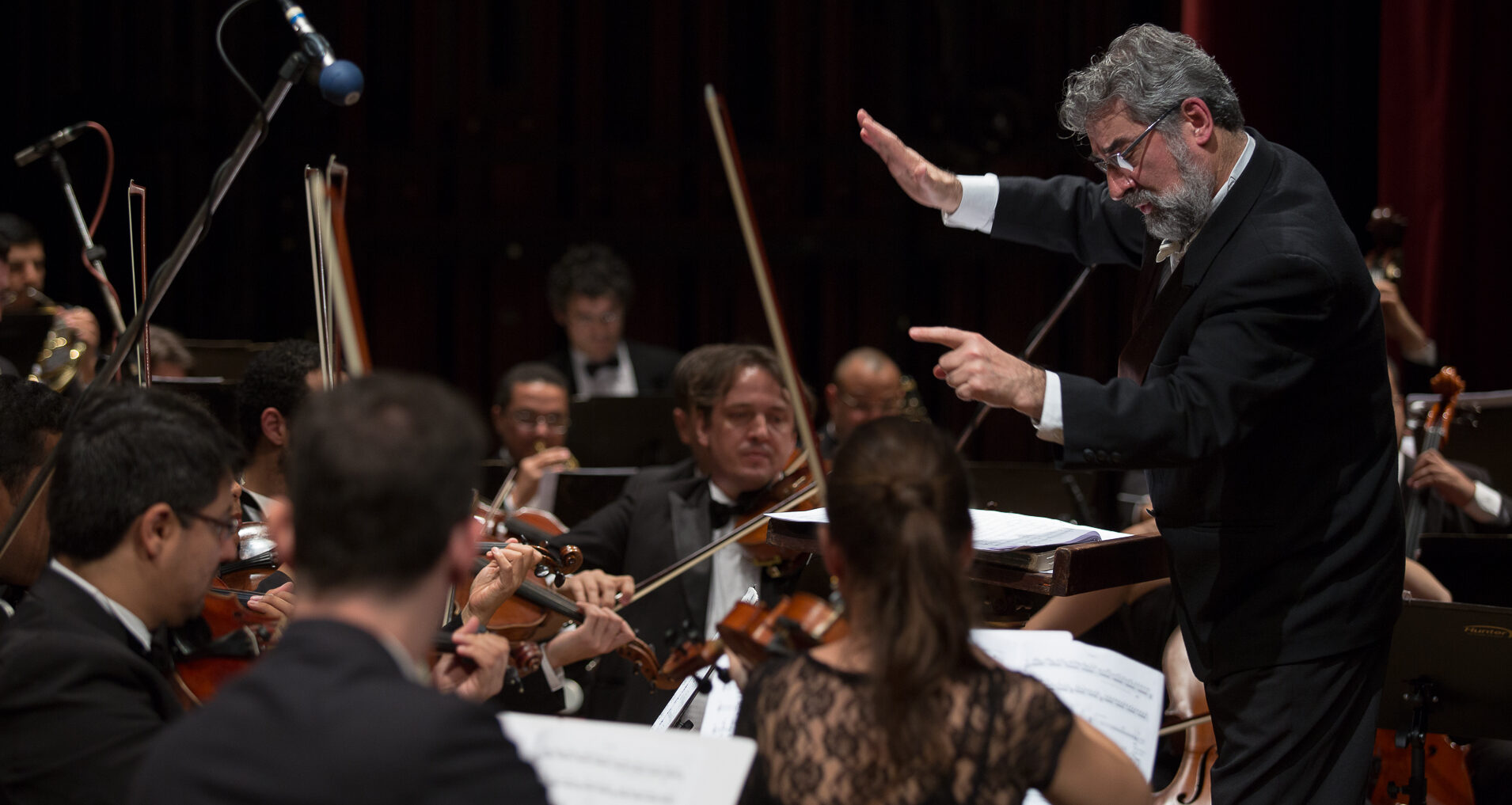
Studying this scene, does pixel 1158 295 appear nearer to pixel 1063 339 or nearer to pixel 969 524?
pixel 969 524

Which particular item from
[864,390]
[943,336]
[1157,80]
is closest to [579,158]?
[864,390]

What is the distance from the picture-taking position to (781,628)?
59.6 inches

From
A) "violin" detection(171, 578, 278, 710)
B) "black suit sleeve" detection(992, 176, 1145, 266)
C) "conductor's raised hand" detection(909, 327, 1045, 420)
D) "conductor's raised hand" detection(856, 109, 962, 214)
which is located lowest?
"violin" detection(171, 578, 278, 710)

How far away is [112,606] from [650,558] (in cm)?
162

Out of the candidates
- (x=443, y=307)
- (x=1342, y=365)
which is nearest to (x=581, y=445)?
(x=443, y=307)

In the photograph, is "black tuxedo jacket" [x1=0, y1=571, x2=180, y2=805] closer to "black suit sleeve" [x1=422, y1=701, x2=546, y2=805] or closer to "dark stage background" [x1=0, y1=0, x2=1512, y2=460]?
"black suit sleeve" [x1=422, y1=701, x2=546, y2=805]

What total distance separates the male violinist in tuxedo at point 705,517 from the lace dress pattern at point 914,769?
64.3 inches

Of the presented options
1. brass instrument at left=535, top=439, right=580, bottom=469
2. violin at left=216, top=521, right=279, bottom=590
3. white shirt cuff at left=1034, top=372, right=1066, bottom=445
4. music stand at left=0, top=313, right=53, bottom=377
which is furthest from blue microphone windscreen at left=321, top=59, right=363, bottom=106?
brass instrument at left=535, top=439, right=580, bottom=469

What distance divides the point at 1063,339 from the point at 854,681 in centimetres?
491

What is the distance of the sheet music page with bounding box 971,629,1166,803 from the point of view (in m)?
1.64

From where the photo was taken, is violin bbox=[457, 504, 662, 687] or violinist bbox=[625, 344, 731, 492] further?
violinist bbox=[625, 344, 731, 492]

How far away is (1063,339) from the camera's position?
19.9ft

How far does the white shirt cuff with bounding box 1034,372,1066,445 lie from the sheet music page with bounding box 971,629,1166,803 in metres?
0.28

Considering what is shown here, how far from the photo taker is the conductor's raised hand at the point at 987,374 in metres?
1.81
